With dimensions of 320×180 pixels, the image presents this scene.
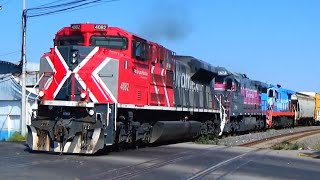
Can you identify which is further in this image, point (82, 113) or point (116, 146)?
point (116, 146)

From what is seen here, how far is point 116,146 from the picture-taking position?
13.9 meters

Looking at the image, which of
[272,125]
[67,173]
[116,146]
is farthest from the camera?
[272,125]

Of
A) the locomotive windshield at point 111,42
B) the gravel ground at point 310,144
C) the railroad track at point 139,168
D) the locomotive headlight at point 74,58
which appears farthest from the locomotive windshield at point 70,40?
the gravel ground at point 310,144

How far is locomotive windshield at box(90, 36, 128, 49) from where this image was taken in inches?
525

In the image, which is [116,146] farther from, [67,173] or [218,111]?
[218,111]

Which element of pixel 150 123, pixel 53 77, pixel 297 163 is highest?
pixel 53 77

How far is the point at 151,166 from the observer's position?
10.4 m

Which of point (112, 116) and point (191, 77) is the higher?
point (191, 77)

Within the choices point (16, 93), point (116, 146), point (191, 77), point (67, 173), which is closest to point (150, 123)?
point (116, 146)

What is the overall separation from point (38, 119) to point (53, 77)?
1212 millimetres

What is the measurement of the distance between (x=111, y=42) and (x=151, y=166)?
4.42 meters

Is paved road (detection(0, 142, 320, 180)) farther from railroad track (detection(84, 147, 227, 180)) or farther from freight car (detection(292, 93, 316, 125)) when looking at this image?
freight car (detection(292, 93, 316, 125))

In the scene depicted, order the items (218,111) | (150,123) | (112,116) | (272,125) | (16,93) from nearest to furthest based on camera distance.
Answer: (112,116)
(150,123)
(218,111)
(16,93)
(272,125)

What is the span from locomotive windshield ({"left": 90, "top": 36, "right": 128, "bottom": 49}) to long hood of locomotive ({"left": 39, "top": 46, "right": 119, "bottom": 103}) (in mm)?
674
